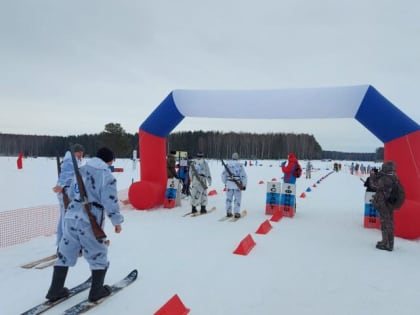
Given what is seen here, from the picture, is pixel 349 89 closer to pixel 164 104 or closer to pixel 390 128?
pixel 390 128

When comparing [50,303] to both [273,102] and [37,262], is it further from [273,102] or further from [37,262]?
[273,102]

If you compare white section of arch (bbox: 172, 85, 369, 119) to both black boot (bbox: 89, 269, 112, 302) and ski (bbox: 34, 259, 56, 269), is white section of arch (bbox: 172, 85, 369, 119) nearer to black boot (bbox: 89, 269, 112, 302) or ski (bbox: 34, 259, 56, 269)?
ski (bbox: 34, 259, 56, 269)

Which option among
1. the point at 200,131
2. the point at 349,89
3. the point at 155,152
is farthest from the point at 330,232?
the point at 200,131

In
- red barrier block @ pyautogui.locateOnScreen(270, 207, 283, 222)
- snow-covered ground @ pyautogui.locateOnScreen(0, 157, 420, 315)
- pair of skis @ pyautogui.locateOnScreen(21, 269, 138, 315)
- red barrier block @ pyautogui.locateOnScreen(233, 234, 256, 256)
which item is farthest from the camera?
red barrier block @ pyautogui.locateOnScreen(270, 207, 283, 222)

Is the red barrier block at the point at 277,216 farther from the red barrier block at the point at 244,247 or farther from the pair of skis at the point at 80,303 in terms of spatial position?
the pair of skis at the point at 80,303

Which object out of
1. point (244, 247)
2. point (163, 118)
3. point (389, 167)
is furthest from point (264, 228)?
point (163, 118)

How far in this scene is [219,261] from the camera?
4.95 m

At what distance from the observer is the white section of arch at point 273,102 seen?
→ 7.62 m

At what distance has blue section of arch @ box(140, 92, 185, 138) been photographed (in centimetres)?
898

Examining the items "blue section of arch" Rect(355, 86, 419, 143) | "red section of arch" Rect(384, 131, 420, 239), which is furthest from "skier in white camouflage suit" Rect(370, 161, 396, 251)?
"blue section of arch" Rect(355, 86, 419, 143)

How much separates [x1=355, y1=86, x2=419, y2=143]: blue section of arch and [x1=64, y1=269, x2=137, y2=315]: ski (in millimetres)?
6035

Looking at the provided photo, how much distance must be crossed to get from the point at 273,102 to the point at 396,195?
3829 millimetres

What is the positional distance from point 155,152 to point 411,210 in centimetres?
655

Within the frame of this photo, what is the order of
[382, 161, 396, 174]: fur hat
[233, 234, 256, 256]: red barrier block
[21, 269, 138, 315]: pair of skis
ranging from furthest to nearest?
[382, 161, 396, 174]: fur hat → [233, 234, 256, 256]: red barrier block → [21, 269, 138, 315]: pair of skis
